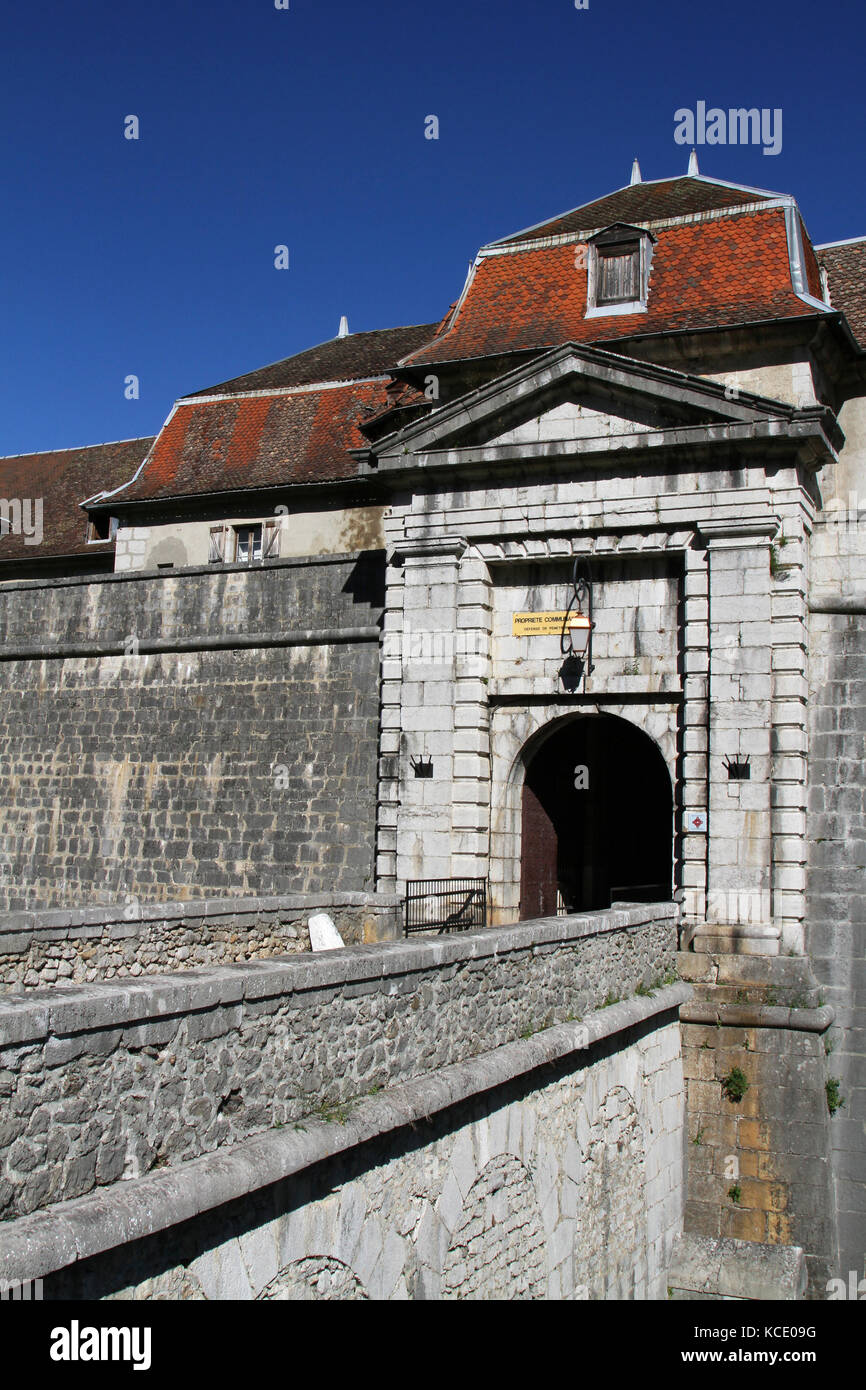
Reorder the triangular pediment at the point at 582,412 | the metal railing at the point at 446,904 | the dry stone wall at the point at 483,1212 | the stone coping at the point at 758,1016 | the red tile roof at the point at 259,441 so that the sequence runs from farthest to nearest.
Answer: the red tile roof at the point at 259,441
the metal railing at the point at 446,904
the triangular pediment at the point at 582,412
the stone coping at the point at 758,1016
the dry stone wall at the point at 483,1212

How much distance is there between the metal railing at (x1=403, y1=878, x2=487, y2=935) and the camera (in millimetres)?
12695

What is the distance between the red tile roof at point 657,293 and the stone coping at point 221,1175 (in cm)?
885

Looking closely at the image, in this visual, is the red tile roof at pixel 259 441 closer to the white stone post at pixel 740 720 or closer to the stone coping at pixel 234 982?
the white stone post at pixel 740 720

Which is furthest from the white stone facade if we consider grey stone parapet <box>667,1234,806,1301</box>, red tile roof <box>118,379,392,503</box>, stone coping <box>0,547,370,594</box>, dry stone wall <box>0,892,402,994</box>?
red tile roof <box>118,379,392,503</box>

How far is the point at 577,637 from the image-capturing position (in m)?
13.4

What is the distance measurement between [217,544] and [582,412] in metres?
9.20

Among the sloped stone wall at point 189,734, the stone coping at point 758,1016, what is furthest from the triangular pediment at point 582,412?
the stone coping at point 758,1016

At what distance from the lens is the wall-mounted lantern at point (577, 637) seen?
13391 mm

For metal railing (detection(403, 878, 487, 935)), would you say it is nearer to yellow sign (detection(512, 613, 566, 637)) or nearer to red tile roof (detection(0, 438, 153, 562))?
yellow sign (detection(512, 613, 566, 637))

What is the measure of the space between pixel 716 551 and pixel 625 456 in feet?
4.35

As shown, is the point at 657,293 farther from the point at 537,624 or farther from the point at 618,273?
the point at 537,624

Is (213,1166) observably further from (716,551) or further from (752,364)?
(752,364)

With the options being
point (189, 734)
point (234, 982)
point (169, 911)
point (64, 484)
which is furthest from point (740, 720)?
point (64, 484)
